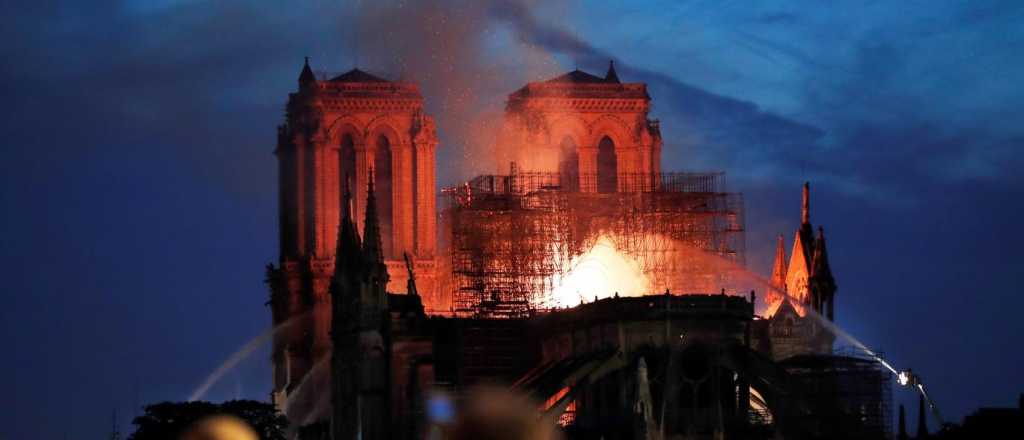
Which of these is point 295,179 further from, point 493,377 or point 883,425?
point 883,425

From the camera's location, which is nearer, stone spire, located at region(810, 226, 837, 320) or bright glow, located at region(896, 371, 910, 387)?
bright glow, located at region(896, 371, 910, 387)

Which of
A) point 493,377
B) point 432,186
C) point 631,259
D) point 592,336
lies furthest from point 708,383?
point 432,186

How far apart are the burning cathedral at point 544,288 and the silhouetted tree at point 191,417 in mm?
2907

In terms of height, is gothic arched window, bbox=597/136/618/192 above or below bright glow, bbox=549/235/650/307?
above

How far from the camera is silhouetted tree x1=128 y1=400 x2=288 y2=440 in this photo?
145 metres

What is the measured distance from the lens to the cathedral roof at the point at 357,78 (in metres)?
165

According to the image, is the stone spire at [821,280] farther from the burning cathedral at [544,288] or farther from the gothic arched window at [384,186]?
the gothic arched window at [384,186]

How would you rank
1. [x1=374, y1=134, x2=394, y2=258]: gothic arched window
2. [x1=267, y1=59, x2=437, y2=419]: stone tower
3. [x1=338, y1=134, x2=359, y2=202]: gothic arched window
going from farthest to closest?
[x1=374, y1=134, x2=394, y2=258]: gothic arched window
[x1=338, y1=134, x2=359, y2=202]: gothic arched window
[x1=267, y1=59, x2=437, y2=419]: stone tower

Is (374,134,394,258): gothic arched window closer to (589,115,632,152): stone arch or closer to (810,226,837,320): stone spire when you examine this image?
(589,115,632,152): stone arch

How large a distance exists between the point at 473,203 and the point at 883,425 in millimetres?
29698

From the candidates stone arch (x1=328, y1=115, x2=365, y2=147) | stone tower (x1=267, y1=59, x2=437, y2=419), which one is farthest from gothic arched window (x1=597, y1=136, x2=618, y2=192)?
stone arch (x1=328, y1=115, x2=365, y2=147)

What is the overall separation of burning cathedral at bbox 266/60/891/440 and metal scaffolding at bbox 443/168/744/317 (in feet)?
0.47

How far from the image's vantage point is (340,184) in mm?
165125

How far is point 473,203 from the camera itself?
504ft
